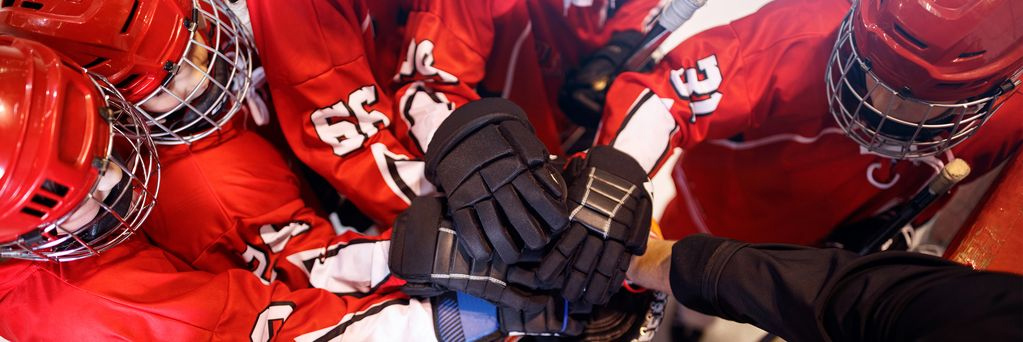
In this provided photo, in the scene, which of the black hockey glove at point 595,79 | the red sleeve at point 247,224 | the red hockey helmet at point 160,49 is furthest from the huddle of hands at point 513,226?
the black hockey glove at point 595,79

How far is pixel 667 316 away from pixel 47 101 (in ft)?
3.33

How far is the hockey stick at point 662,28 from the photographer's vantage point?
919mm

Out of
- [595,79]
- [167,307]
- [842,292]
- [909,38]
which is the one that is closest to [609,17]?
[595,79]

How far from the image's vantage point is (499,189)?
2.21 feet

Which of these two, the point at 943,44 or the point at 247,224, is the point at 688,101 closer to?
the point at 943,44

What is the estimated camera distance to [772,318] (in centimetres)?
55

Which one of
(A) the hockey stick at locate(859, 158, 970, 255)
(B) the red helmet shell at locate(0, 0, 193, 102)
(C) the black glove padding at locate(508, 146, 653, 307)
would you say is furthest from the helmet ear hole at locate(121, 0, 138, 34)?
(A) the hockey stick at locate(859, 158, 970, 255)

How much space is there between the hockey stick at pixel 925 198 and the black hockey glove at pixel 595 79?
20.4 inches

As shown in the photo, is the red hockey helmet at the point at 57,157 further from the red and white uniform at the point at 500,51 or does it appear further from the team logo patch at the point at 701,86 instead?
the team logo patch at the point at 701,86

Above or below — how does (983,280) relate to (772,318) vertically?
above

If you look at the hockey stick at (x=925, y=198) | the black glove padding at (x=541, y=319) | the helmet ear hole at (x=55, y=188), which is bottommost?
the black glove padding at (x=541, y=319)

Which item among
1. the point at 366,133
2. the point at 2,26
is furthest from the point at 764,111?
the point at 2,26

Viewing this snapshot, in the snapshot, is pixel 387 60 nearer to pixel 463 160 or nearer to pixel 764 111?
pixel 463 160

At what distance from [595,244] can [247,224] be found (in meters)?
0.48
